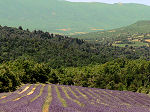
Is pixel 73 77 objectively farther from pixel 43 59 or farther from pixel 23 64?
pixel 43 59

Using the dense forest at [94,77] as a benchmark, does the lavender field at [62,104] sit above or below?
above

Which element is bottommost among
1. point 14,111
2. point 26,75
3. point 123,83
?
point 123,83

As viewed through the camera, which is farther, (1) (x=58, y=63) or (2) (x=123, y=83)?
(1) (x=58, y=63)

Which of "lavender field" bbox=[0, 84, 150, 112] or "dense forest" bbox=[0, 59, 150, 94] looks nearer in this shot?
"lavender field" bbox=[0, 84, 150, 112]

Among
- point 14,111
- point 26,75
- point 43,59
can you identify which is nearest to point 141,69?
point 26,75

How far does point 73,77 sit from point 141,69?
41.2 m

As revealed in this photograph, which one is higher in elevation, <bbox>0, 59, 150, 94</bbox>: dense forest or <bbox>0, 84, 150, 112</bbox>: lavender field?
<bbox>0, 84, 150, 112</bbox>: lavender field

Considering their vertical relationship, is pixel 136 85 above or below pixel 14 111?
below

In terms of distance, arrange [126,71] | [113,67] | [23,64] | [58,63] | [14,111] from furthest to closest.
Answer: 1. [58,63]
2. [113,67]
3. [126,71]
4. [23,64]
5. [14,111]

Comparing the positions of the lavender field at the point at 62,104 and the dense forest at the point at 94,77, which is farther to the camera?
the dense forest at the point at 94,77

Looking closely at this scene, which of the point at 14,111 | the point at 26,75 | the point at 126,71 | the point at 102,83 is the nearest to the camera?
the point at 14,111

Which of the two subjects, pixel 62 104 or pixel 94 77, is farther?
pixel 94 77

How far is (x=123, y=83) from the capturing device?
12812 centimetres

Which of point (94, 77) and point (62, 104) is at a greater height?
point (62, 104)
